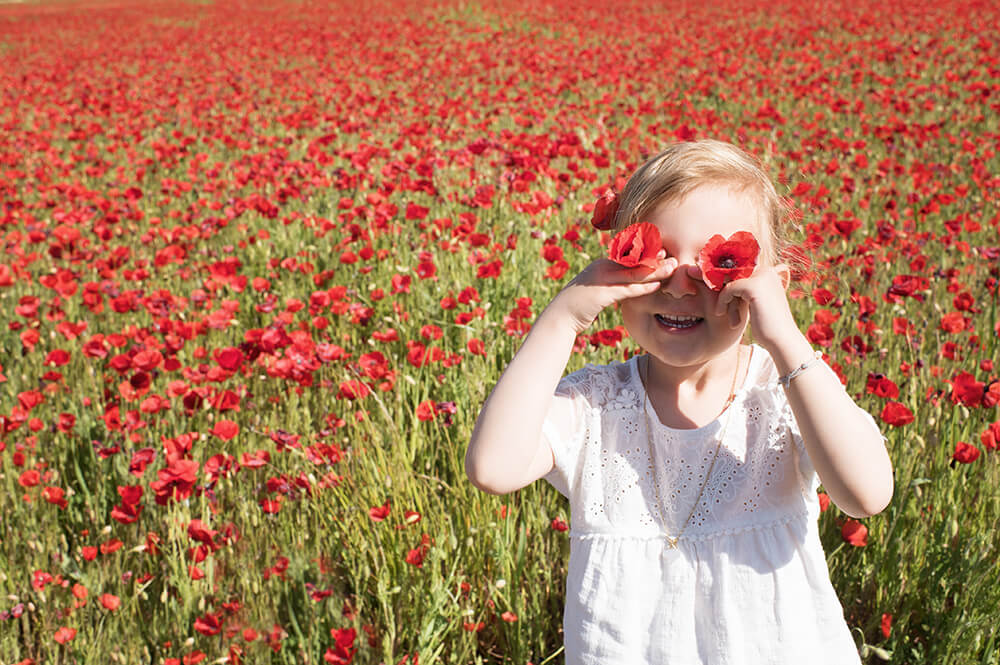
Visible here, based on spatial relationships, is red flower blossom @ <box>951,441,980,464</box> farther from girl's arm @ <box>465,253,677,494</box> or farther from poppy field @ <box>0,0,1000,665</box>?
girl's arm @ <box>465,253,677,494</box>

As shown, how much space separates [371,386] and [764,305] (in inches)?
65.2

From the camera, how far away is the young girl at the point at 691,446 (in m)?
1.21

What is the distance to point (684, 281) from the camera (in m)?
1.21

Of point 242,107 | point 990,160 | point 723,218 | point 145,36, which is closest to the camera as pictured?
point 723,218

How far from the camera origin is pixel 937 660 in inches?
66.4

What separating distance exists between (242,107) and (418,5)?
49.7ft

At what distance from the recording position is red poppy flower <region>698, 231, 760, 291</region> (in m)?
1.08

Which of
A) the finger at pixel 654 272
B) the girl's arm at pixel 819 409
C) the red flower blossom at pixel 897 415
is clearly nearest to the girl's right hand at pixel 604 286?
the finger at pixel 654 272

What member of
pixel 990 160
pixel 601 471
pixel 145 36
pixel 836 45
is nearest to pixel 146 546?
pixel 601 471

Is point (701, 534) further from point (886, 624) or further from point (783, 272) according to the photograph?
point (886, 624)

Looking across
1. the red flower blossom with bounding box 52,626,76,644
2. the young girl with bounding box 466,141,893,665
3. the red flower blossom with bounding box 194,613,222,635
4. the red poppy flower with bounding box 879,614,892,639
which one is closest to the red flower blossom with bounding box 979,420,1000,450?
the red poppy flower with bounding box 879,614,892,639

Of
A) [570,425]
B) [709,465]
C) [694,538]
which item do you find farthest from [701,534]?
[570,425]

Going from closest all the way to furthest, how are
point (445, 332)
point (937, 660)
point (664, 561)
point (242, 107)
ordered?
point (664, 561), point (937, 660), point (445, 332), point (242, 107)

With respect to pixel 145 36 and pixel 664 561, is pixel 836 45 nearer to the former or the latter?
pixel 664 561
